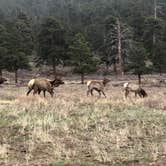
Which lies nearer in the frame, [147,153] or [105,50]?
[147,153]

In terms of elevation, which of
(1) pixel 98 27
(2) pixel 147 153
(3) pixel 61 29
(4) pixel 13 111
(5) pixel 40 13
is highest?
(5) pixel 40 13

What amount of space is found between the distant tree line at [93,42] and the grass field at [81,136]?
127 feet

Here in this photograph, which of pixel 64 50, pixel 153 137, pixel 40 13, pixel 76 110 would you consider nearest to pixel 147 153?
pixel 153 137

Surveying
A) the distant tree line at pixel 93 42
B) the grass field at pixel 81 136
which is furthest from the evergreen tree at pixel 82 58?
the grass field at pixel 81 136

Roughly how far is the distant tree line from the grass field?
38732mm

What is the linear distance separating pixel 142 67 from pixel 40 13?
319ft

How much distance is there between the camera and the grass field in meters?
9.90

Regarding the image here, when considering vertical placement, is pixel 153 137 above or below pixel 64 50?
below

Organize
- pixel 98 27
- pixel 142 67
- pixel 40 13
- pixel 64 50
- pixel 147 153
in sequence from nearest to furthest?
pixel 147 153, pixel 142 67, pixel 64 50, pixel 98 27, pixel 40 13

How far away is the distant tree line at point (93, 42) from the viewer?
5506 cm

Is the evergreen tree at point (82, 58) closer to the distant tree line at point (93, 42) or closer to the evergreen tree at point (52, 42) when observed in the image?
the distant tree line at point (93, 42)

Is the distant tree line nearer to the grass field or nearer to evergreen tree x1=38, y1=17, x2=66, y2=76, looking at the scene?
evergreen tree x1=38, y1=17, x2=66, y2=76

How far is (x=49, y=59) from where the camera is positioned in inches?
2798

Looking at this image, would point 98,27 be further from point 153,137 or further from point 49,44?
point 153,137
